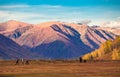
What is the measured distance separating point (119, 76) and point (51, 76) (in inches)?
562

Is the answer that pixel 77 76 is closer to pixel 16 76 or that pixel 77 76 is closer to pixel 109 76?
pixel 109 76

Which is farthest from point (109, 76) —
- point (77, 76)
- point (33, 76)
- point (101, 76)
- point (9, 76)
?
point (9, 76)

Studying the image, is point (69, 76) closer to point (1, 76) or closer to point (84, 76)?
point (84, 76)

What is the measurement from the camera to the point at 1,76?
221 feet

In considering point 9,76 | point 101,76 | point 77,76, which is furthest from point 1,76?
point 101,76

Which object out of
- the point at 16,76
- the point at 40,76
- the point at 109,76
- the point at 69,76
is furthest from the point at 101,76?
the point at 16,76

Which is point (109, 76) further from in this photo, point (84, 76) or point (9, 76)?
point (9, 76)

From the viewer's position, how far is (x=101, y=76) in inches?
2576

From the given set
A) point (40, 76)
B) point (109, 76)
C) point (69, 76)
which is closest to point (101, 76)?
point (109, 76)

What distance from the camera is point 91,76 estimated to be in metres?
65.9

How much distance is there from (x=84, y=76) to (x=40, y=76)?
9.40m

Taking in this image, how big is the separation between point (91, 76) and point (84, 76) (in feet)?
4.81

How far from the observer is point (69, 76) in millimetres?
66125

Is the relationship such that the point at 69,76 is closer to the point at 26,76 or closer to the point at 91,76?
the point at 91,76
